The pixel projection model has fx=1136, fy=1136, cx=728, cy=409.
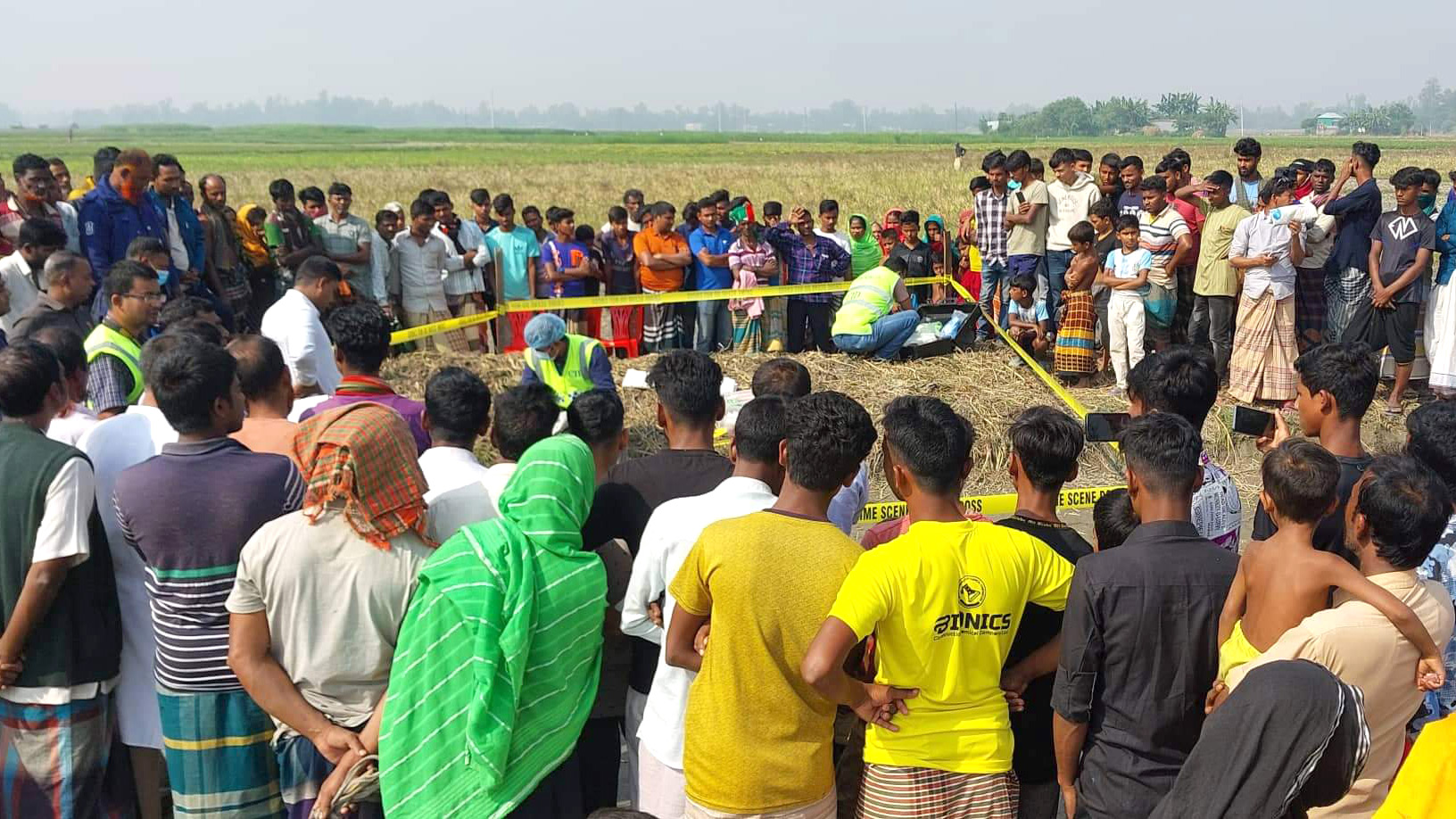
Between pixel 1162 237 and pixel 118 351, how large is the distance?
7.71 m

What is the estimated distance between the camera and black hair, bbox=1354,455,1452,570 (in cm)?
302

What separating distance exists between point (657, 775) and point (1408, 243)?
8.17 meters

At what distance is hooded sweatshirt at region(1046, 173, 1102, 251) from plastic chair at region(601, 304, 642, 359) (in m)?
3.91

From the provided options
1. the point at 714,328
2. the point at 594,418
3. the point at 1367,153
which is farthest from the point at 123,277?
the point at 1367,153

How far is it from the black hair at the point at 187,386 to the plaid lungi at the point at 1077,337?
7587 millimetres

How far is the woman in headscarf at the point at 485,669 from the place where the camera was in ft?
9.64

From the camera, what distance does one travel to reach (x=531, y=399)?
13.0ft

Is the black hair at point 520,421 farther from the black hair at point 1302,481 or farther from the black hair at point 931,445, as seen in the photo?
the black hair at point 1302,481

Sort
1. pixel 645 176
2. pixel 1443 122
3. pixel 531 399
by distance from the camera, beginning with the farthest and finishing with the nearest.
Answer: pixel 1443 122 < pixel 645 176 < pixel 531 399

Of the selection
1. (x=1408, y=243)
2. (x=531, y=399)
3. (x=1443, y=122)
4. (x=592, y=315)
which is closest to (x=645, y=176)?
(x=592, y=315)

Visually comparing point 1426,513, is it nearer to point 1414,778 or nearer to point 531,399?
point 1414,778

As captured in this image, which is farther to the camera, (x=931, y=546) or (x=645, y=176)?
(x=645, y=176)

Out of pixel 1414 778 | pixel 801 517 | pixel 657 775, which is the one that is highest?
pixel 801 517

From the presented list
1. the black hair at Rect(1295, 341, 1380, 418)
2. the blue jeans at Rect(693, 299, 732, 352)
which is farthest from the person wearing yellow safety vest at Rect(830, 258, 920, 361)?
the black hair at Rect(1295, 341, 1380, 418)
